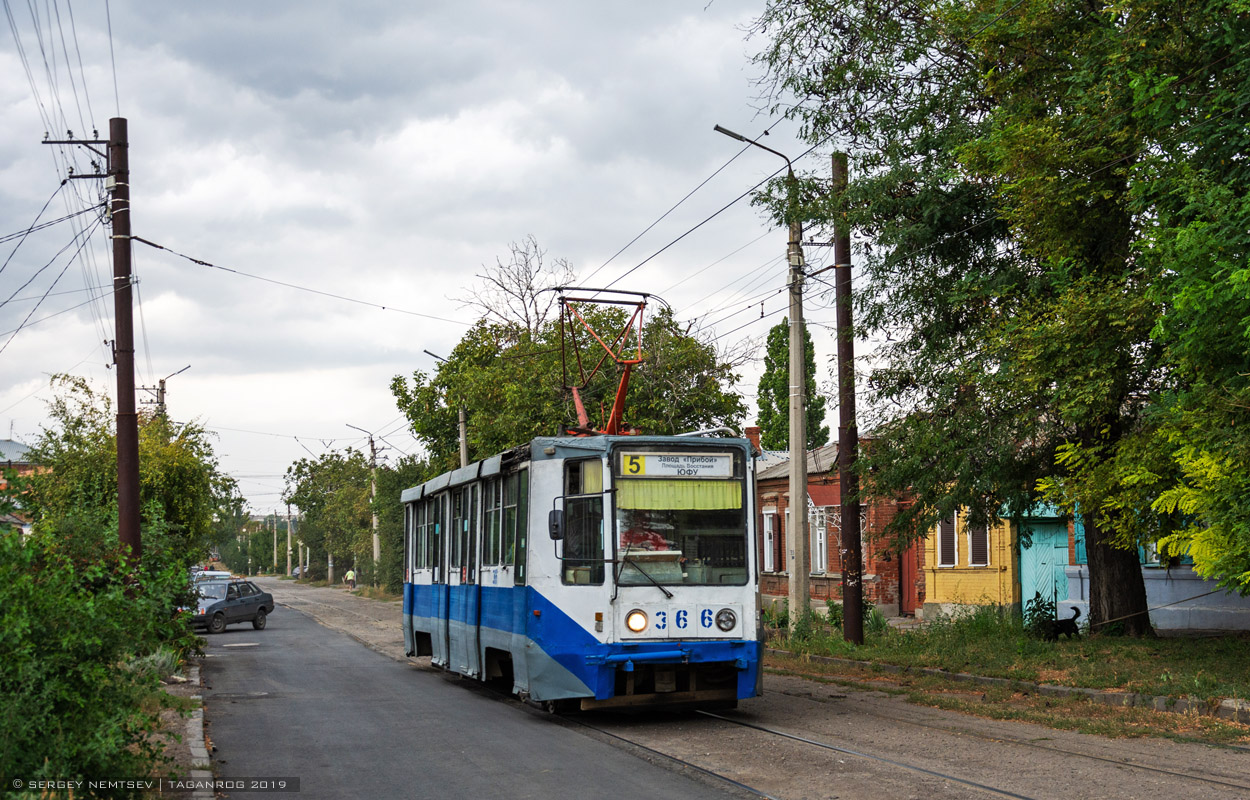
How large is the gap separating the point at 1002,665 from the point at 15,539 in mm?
13140

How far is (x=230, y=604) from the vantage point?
34.9m

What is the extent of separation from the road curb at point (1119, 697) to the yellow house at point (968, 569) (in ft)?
35.2

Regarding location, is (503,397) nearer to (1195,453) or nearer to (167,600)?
(1195,453)

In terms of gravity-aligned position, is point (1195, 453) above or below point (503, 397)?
below

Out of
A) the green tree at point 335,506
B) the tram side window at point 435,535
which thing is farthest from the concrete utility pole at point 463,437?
the green tree at point 335,506

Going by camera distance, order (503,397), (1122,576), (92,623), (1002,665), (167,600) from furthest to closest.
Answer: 1. (503,397)
2. (1122,576)
3. (1002,665)
4. (167,600)
5. (92,623)

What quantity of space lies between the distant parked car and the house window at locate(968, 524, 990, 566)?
69.4 feet

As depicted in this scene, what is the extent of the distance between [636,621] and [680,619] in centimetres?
50

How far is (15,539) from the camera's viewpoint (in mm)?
7121

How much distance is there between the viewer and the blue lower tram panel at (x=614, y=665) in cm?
1203

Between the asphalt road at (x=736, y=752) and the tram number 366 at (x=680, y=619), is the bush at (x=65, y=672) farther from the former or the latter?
the tram number 366 at (x=680, y=619)

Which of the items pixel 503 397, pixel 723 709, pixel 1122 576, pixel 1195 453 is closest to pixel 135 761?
pixel 723 709

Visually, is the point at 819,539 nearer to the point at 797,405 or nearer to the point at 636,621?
the point at 797,405

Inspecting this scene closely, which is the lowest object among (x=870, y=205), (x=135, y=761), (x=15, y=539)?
(x=135, y=761)
